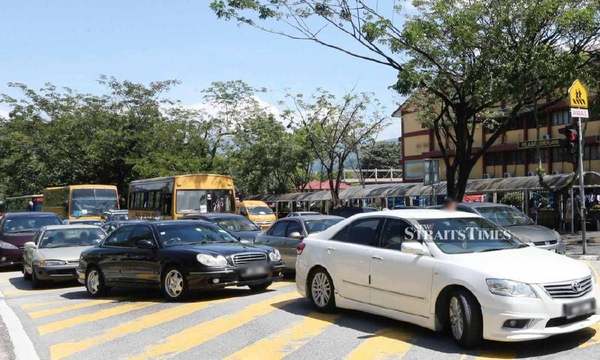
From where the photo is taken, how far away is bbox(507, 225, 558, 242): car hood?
14.4 m

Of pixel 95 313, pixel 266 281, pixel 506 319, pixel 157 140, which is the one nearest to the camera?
pixel 506 319

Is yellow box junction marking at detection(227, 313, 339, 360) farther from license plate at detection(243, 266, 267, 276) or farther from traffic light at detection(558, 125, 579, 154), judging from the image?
traffic light at detection(558, 125, 579, 154)

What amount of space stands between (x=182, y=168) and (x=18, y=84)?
15.5 meters

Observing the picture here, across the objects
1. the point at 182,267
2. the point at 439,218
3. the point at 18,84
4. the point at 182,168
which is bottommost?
the point at 182,267

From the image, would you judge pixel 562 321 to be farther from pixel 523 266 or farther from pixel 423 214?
pixel 423 214

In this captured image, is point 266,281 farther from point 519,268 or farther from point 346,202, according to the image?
point 346,202

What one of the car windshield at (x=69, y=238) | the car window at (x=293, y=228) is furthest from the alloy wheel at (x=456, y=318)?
the car windshield at (x=69, y=238)

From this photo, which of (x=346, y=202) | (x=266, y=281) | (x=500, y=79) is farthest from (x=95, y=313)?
(x=346, y=202)

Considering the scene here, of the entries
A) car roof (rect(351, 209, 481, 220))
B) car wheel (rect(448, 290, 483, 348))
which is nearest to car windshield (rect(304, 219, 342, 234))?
car roof (rect(351, 209, 481, 220))

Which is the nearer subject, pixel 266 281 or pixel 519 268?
pixel 519 268

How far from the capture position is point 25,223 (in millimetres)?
21422

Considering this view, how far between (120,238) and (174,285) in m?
2.28

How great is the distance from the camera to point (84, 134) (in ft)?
160

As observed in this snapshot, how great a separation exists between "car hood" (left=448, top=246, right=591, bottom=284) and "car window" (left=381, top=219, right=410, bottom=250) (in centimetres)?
93
